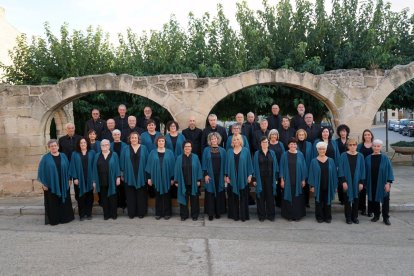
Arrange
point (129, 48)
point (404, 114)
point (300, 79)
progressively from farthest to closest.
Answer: point (404, 114) → point (129, 48) → point (300, 79)

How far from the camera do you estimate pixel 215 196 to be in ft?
21.9

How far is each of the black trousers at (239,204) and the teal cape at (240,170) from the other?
9 cm

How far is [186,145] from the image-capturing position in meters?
6.55

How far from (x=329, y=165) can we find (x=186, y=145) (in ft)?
7.93

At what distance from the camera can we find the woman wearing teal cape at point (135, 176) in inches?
265

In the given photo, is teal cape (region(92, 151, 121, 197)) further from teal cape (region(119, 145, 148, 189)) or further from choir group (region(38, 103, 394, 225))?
teal cape (region(119, 145, 148, 189))

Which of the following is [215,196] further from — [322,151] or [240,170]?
[322,151]

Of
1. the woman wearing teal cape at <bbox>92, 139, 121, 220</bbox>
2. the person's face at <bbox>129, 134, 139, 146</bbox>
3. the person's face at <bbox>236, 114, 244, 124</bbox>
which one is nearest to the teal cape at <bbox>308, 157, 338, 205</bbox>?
the person's face at <bbox>236, 114, 244, 124</bbox>

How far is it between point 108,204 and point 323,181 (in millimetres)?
3742

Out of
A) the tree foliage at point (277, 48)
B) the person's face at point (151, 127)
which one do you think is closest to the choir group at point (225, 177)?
the person's face at point (151, 127)

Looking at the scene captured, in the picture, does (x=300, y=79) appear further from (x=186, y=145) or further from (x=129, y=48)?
(x=129, y=48)

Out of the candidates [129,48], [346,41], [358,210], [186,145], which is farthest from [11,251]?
[346,41]

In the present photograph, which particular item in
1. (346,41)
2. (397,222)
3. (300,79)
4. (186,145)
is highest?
(346,41)

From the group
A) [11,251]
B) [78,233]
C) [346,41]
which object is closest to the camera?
[11,251]
